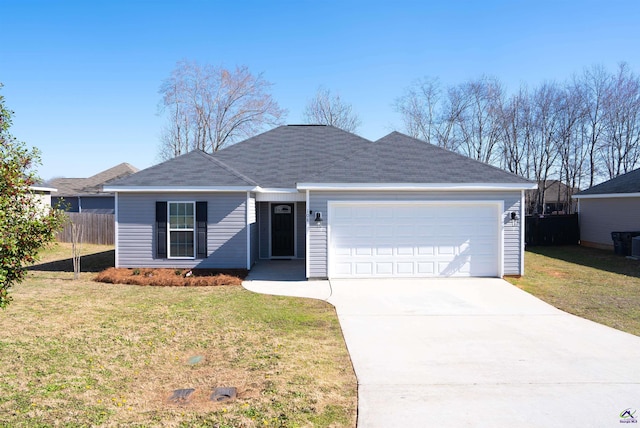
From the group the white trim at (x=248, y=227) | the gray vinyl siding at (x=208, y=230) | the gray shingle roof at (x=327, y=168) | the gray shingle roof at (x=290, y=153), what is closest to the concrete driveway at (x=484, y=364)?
the gray shingle roof at (x=327, y=168)

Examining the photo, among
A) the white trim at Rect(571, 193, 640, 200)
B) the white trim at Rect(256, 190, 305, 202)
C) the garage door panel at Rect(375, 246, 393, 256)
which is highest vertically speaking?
the white trim at Rect(571, 193, 640, 200)

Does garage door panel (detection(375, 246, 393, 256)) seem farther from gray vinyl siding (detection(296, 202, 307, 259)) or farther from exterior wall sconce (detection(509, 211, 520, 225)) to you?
gray vinyl siding (detection(296, 202, 307, 259))

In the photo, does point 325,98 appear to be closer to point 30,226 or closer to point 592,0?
point 592,0

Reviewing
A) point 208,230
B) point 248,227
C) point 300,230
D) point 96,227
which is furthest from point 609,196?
point 96,227

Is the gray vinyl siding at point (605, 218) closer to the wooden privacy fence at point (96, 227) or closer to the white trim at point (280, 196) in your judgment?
the white trim at point (280, 196)

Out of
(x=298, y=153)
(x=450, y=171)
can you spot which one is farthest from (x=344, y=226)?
(x=298, y=153)

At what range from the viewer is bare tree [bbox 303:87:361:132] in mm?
33406

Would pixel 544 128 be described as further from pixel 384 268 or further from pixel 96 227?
pixel 96 227

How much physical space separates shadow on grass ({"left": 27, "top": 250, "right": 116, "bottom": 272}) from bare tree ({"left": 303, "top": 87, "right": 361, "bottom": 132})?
2123 centimetres

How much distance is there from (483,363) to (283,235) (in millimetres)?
10356

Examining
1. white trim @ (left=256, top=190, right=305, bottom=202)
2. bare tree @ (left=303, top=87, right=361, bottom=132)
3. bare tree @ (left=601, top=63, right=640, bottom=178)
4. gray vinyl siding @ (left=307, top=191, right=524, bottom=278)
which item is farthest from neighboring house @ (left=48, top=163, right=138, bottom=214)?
bare tree @ (left=601, top=63, right=640, bottom=178)

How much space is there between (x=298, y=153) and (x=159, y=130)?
22969 millimetres

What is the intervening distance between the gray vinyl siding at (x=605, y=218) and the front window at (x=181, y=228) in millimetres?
16973

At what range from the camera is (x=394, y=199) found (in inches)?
435
